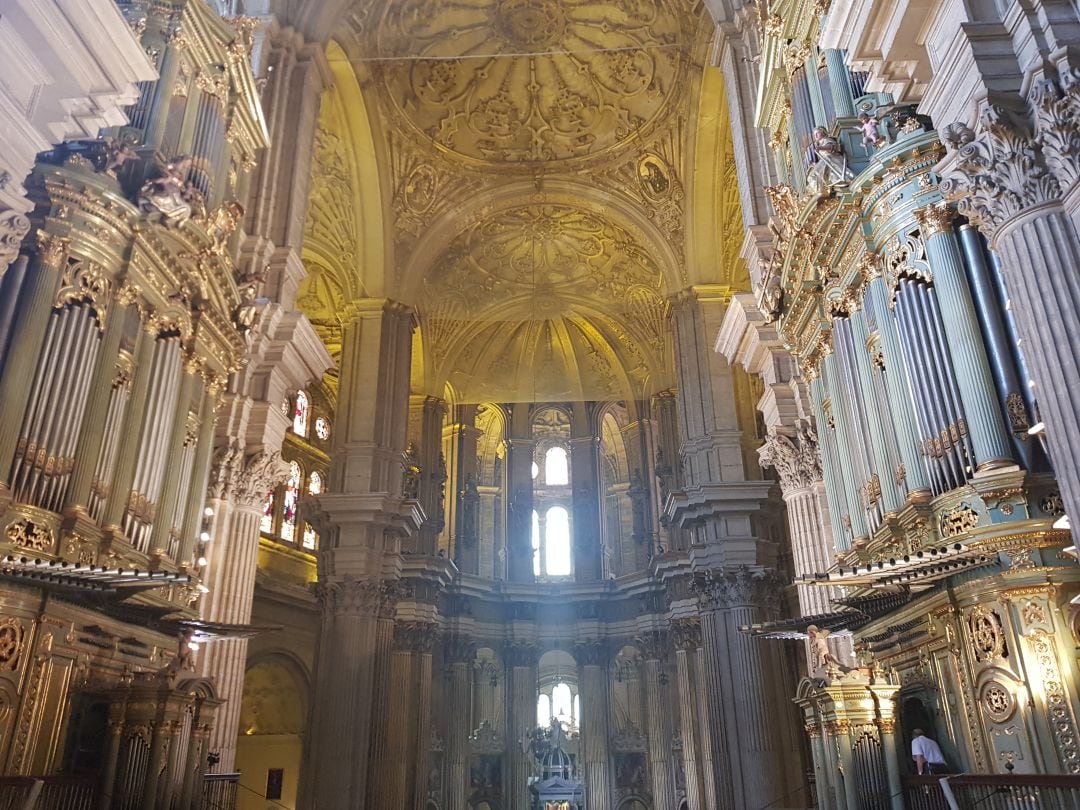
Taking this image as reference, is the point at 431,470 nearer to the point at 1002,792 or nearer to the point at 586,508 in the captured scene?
the point at 586,508

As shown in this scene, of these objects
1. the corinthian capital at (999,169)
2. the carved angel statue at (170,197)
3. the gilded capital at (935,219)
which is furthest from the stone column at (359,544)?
the corinthian capital at (999,169)

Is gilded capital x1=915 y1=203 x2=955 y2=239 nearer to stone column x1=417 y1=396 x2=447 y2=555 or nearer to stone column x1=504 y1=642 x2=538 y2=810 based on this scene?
stone column x1=417 y1=396 x2=447 y2=555

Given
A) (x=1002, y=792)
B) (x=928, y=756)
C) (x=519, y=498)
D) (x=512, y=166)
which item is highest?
(x=512, y=166)

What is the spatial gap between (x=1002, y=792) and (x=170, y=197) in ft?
32.0

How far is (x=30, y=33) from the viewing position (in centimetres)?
623

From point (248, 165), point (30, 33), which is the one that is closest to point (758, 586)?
point (248, 165)

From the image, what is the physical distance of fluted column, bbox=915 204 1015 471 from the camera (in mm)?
7160

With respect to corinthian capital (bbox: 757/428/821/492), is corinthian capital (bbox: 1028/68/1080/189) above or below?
below

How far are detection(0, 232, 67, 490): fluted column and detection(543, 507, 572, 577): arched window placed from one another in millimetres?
23795

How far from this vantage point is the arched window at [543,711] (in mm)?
28422

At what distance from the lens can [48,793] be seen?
706 cm

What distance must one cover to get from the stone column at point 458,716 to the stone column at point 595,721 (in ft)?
11.9

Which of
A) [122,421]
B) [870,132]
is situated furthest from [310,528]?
[870,132]

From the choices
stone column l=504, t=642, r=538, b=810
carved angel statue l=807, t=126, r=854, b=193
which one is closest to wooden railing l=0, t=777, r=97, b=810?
carved angel statue l=807, t=126, r=854, b=193
